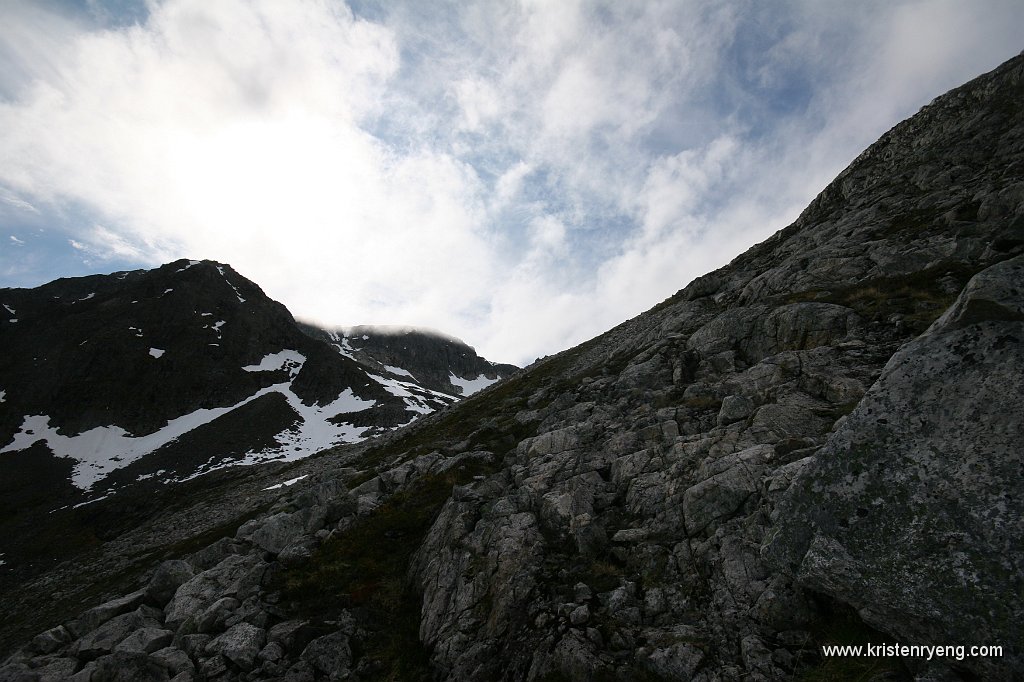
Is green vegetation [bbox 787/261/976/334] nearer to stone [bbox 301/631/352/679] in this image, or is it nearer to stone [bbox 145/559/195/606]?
stone [bbox 301/631/352/679]

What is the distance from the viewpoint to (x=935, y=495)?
681 cm

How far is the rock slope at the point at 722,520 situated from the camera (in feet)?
22.4

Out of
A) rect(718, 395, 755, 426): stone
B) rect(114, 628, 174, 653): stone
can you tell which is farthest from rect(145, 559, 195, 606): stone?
rect(718, 395, 755, 426): stone

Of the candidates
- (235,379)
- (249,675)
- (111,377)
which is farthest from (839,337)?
(111,377)

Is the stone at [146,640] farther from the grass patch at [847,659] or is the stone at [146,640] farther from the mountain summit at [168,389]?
the mountain summit at [168,389]

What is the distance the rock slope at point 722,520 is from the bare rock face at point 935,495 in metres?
0.03

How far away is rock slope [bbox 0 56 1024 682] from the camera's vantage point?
6820mm

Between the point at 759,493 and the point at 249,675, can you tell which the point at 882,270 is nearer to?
the point at 759,493

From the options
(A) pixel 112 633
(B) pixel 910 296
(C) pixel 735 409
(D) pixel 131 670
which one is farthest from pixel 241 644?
(B) pixel 910 296

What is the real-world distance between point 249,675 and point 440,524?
24.6ft

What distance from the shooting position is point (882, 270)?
23.0 meters

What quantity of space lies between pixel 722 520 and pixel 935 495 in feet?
17.1

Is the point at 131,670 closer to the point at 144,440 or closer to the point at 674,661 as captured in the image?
the point at 674,661

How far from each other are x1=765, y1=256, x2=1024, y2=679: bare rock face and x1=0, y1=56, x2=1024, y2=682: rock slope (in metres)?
0.03
